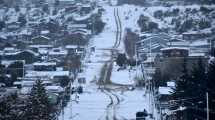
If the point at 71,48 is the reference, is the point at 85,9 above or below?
above

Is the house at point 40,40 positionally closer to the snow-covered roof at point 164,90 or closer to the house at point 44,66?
the house at point 44,66

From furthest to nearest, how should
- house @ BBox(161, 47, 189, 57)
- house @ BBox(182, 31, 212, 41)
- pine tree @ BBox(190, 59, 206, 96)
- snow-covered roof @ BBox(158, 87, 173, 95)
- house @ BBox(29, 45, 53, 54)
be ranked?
1. house @ BBox(182, 31, 212, 41)
2. house @ BBox(29, 45, 53, 54)
3. house @ BBox(161, 47, 189, 57)
4. snow-covered roof @ BBox(158, 87, 173, 95)
5. pine tree @ BBox(190, 59, 206, 96)

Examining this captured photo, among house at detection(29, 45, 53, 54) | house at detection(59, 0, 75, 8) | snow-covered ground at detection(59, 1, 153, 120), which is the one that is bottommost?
snow-covered ground at detection(59, 1, 153, 120)

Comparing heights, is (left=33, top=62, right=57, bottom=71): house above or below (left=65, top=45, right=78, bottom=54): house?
below

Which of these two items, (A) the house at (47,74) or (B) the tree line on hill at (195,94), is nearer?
(B) the tree line on hill at (195,94)

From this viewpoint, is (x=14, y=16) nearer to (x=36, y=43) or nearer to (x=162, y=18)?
(x=36, y=43)

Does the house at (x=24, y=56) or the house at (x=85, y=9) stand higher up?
the house at (x=85, y=9)

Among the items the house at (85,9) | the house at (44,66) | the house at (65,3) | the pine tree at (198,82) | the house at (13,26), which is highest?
the house at (65,3)

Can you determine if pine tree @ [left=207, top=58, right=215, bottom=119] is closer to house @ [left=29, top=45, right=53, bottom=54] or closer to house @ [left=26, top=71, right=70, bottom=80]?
house @ [left=26, top=71, right=70, bottom=80]

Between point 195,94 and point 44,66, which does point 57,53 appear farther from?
point 195,94

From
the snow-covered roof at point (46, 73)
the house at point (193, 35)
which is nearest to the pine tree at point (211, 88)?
the snow-covered roof at point (46, 73)

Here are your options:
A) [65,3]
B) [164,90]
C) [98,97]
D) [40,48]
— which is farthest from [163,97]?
[65,3]

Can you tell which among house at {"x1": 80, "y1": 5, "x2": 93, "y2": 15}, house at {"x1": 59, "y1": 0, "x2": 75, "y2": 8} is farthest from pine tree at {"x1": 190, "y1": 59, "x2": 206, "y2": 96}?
house at {"x1": 59, "y1": 0, "x2": 75, "y2": 8}
